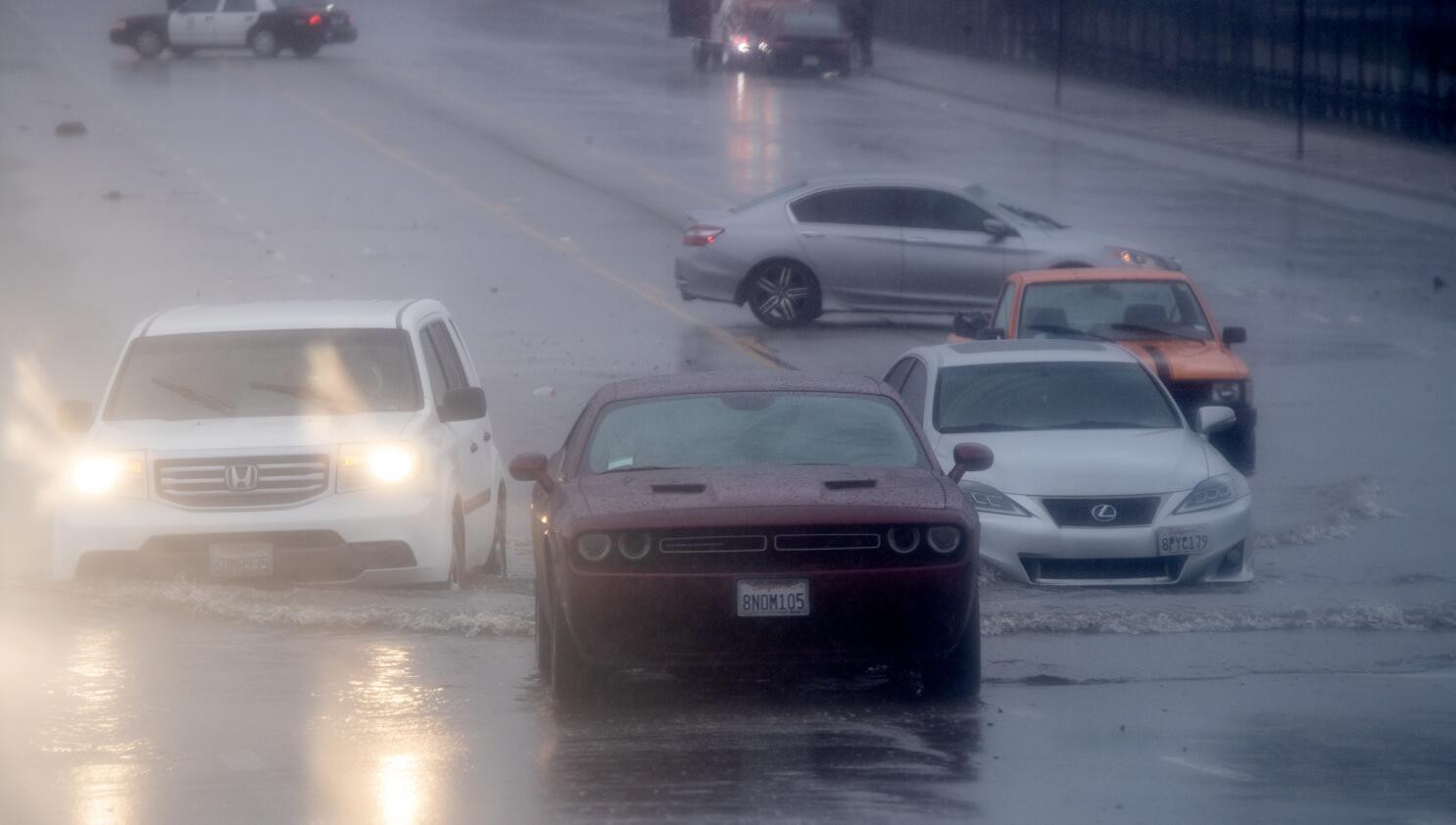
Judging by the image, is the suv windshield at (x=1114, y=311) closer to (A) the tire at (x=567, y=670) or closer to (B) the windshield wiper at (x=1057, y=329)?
(B) the windshield wiper at (x=1057, y=329)

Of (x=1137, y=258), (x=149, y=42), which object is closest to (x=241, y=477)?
(x=1137, y=258)

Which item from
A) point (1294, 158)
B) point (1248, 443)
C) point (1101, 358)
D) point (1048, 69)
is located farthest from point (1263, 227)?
point (1048, 69)

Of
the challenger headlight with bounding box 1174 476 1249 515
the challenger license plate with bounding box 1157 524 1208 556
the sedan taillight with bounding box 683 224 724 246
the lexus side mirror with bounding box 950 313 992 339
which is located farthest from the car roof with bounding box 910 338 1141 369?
the sedan taillight with bounding box 683 224 724 246

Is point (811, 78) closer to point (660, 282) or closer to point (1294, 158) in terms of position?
point (1294, 158)

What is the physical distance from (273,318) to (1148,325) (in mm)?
7550

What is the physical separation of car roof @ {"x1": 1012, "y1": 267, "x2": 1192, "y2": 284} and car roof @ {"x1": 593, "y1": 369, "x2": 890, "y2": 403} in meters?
7.32

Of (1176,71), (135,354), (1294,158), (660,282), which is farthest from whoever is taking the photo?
(1176,71)

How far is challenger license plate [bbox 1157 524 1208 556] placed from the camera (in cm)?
1180

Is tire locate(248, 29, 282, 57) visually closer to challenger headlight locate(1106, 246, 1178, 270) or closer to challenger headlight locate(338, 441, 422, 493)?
challenger headlight locate(1106, 246, 1178, 270)

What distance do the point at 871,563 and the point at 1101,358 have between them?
5642 millimetres

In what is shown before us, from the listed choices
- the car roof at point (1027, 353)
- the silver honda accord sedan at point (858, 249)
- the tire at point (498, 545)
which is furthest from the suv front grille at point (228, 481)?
the silver honda accord sedan at point (858, 249)

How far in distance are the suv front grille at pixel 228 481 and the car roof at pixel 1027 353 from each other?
4516 mm

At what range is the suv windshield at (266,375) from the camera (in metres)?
11.1

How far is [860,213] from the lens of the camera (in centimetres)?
2345
